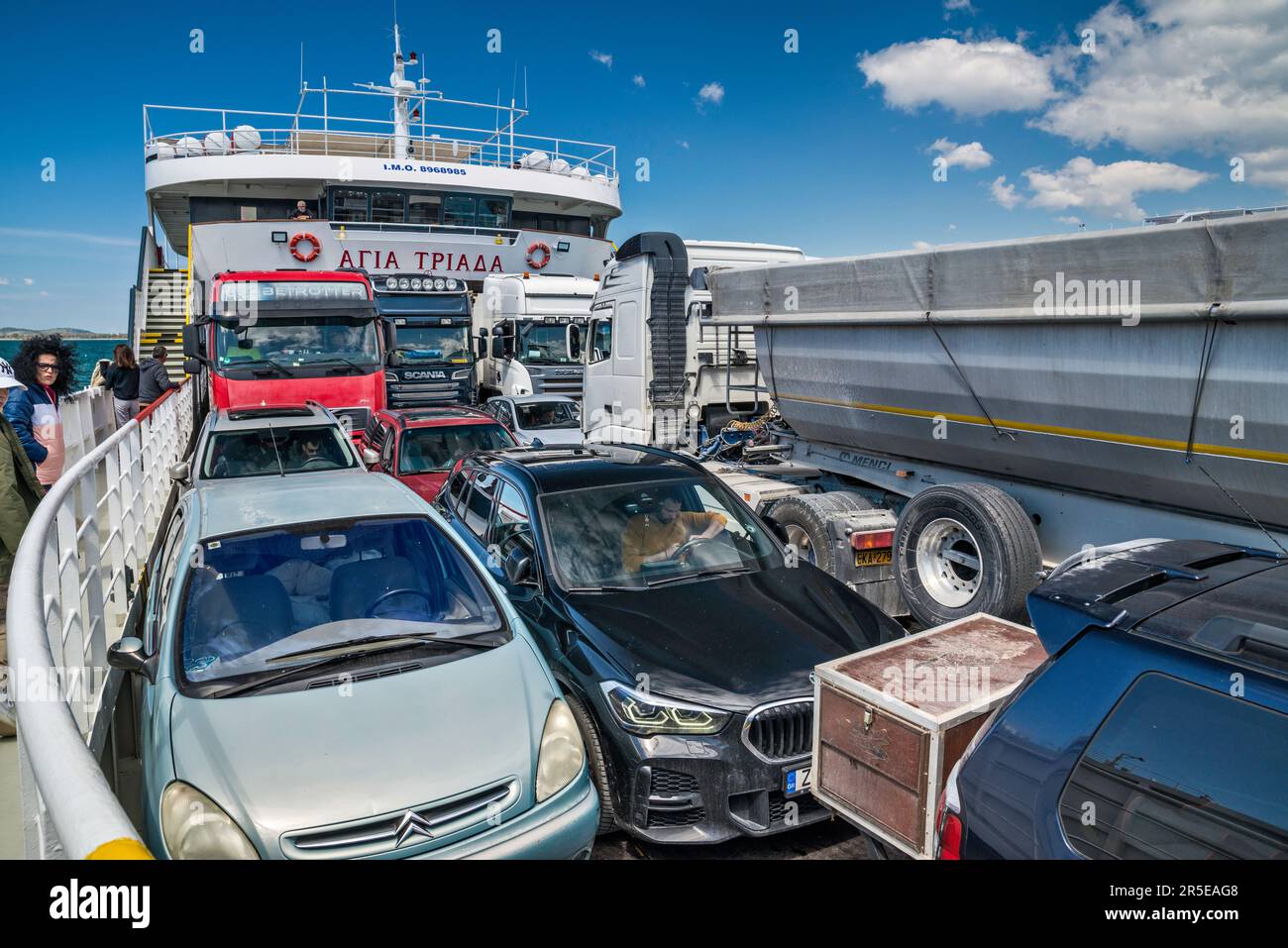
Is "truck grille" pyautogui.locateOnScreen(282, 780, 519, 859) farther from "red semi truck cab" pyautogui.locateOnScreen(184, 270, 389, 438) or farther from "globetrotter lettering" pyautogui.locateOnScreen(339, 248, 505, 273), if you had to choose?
"globetrotter lettering" pyautogui.locateOnScreen(339, 248, 505, 273)

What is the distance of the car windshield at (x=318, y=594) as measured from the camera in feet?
12.3

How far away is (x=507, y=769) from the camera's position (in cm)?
335

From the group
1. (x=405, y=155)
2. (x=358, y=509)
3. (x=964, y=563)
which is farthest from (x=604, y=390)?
(x=405, y=155)

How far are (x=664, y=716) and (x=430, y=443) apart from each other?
660 cm

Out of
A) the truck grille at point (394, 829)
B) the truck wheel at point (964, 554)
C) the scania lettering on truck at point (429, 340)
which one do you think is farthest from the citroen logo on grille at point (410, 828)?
the scania lettering on truck at point (429, 340)

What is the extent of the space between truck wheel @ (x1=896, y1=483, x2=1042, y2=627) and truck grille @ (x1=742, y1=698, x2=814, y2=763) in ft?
7.76

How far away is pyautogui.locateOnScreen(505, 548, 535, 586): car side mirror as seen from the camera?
197 inches

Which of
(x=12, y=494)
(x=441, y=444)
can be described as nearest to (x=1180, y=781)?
(x=12, y=494)

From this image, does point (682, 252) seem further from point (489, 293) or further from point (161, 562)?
point (489, 293)

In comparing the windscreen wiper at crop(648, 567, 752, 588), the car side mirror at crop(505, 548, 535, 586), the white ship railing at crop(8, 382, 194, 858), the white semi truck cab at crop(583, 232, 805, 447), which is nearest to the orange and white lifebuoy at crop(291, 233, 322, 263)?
the white semi truck cab at crop(583, 232, 805, 447)

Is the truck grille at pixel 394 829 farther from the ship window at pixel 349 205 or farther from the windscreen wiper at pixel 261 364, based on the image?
the ship window at pixel 349 205

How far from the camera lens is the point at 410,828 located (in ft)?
10.0

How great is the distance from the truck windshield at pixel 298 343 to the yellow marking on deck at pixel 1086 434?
905cm
